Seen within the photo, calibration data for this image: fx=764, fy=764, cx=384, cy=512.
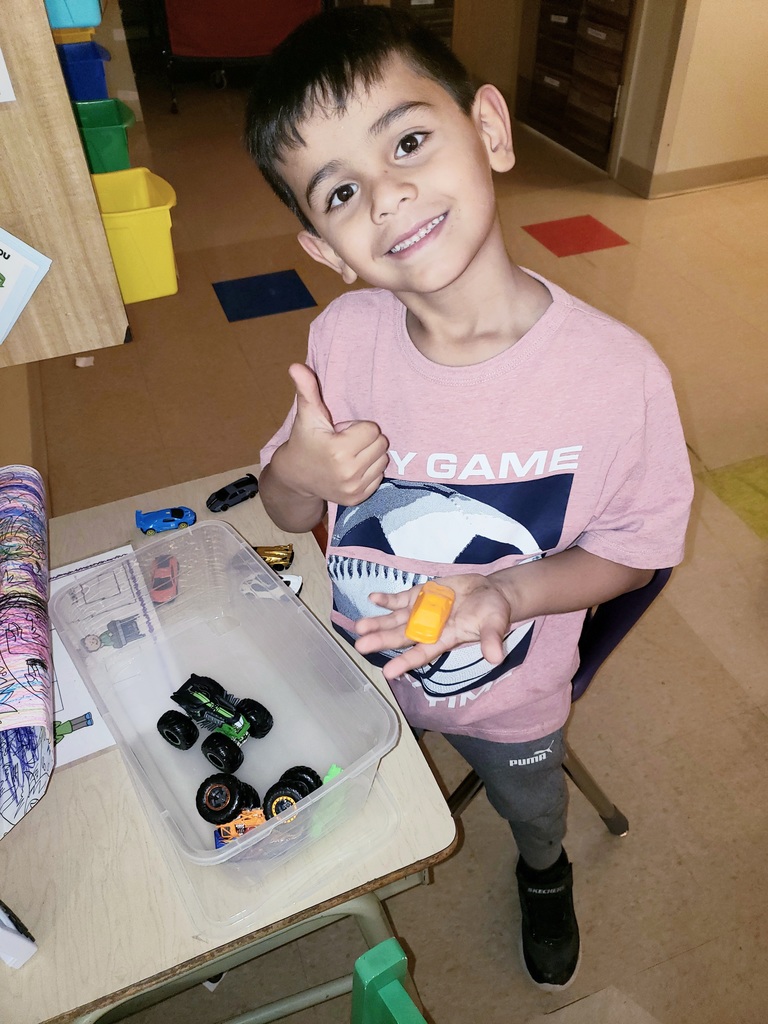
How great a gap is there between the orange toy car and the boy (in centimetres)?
4

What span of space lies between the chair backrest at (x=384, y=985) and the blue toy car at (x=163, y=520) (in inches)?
26.2

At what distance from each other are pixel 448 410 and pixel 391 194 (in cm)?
25

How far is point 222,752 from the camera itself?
80cm

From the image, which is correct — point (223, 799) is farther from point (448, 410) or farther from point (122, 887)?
point (448, 410)

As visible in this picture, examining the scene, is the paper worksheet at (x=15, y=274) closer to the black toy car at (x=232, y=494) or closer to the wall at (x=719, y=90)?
the black toy car at (x=232, y=494)

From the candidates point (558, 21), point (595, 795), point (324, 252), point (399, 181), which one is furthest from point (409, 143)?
point (558, 21)

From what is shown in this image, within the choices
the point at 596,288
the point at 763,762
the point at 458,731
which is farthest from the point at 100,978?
the point at 596,288

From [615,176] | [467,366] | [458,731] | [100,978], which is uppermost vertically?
[467,366]

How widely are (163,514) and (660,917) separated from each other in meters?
1.12

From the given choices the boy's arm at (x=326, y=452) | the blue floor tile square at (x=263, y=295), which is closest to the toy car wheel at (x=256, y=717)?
the boy's arm at (x=326, y=452)

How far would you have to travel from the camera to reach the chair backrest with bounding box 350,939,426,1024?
499 millimetres

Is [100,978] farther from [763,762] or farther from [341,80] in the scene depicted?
[763,762]

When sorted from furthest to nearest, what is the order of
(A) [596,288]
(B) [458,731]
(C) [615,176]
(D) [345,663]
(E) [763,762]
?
(C) [615,176]
(A) [596,288]
(E) [763,762]
(B) [458,731]
(D) [345,663]

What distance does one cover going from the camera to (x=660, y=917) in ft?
4.47
